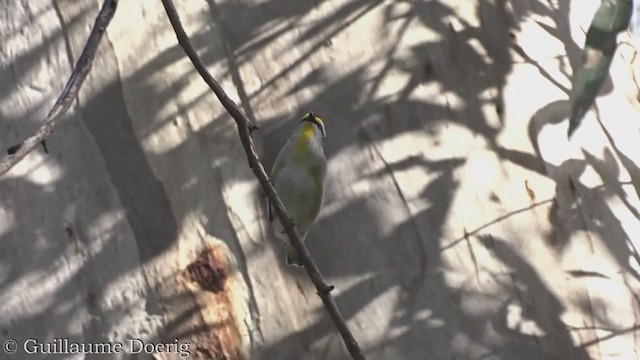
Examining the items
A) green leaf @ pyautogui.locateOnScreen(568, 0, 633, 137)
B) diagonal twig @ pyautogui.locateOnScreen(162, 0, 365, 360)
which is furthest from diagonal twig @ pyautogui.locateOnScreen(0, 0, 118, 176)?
green leaf @ pyautogui.locateOnScreen(568, 0, 633, 137)

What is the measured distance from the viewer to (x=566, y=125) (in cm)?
190

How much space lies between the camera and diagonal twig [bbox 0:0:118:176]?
39.1 inches

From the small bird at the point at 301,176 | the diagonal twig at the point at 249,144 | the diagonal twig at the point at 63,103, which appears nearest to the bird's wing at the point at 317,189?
the small bird at the point at 301,176

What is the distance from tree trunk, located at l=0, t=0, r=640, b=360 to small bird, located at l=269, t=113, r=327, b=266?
0.21 ft

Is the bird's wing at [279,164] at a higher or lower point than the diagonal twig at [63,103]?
higher

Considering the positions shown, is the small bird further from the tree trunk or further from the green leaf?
the green leaf

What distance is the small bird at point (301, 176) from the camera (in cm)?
166

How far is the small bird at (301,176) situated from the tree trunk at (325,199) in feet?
0.21

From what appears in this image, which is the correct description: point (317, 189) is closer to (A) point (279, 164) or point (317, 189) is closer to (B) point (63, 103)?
(A) point (279, 164)

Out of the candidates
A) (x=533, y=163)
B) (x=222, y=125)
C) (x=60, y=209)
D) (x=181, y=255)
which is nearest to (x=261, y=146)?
(x=222, y=125)

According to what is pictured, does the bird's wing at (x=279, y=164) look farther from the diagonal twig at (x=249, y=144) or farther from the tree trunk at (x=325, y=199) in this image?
the diagonal twig at (x=249, y=144)

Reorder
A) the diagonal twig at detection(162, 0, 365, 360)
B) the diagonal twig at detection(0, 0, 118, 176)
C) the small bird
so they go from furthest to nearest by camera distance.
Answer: the small bird, the diagonal twig at detection(162, 0, 365, 360), the diagonal twig at detection(0, 0, 118, 176)

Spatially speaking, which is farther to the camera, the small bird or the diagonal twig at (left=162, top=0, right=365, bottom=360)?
the small bird

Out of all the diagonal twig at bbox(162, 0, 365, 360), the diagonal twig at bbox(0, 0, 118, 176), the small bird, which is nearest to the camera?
the diagonal twig at bbox(0, 0, 118, 176)
